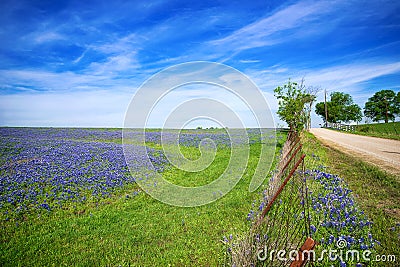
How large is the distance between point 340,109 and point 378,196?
311ft

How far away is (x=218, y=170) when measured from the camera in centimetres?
1305

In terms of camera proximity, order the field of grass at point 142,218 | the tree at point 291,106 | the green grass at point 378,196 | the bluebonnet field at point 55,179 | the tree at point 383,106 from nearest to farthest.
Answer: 1. the green grass at point 378,196
2. the field of grass at point 142,218
3. the bluebonnet field at point 55,179
4. the tree at point 291,106
5. the tree at point 383,106

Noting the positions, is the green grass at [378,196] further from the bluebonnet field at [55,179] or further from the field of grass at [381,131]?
the field of grass at [381,131]

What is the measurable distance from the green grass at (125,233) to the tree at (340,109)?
Result: 91.2 meters

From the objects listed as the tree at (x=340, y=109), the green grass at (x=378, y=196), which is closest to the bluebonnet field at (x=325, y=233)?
A: the green grass at (x=378, y=196)

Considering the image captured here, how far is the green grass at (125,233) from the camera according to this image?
5.07 m

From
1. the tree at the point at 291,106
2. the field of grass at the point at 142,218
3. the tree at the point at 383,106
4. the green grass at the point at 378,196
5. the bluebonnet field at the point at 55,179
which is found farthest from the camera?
the tree at the point at 383,106

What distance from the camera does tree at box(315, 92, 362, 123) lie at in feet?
285

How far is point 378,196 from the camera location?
7.45 m

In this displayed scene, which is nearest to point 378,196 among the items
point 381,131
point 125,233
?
point 125,233

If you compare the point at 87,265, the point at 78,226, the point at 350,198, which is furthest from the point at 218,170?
the point at 87,265

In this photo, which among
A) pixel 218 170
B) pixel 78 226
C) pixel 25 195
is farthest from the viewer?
pixel 218 170

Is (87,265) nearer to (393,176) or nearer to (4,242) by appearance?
(4,242)

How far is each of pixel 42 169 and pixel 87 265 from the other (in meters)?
8.15
